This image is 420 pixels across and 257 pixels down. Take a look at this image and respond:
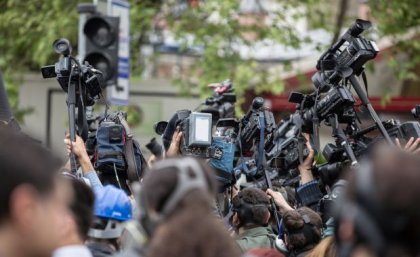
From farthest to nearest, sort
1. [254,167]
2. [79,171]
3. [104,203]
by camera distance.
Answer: [254,167] < [79,171] < [104,203]

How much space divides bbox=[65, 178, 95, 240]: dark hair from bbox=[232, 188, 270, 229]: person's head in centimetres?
233

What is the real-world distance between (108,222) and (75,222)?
0.47 m

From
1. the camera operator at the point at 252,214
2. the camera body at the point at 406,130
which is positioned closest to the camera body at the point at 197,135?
the camera operator at the point at 252,214

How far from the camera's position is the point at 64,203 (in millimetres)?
3258

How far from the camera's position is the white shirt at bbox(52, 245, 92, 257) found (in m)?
3.26

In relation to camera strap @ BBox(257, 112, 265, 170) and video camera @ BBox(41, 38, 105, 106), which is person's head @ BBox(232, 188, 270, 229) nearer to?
camera strap @ BBox(257, 112, 265, 170)

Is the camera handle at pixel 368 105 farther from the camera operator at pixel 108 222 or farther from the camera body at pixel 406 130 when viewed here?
the camera operator at pixel 108 222

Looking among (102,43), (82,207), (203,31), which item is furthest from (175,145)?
(203,31)

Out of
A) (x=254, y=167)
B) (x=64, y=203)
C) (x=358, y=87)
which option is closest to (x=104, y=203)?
(x=64, y=203)

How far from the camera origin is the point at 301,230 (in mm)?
5652

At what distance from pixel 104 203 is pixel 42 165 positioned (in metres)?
0.80

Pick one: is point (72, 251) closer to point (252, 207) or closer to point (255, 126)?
point (252, 207)

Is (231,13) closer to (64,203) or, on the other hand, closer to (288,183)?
(288,183)

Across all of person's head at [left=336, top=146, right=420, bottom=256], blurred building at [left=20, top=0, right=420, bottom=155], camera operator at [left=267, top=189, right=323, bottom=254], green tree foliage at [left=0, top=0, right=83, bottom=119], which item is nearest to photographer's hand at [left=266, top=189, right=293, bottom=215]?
camera operator at [left=267, top=189, right=323, bottom=254]
